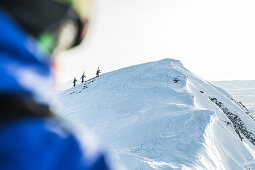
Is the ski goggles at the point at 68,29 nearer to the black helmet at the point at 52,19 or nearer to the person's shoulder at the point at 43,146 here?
the black helmet at the point at 52,19

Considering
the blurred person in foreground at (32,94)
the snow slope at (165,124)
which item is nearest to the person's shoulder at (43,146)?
the blurred person in foreground at (32,94)

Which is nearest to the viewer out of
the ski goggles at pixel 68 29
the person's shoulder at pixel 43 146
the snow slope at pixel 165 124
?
the person's shoulder at pixel 43 146

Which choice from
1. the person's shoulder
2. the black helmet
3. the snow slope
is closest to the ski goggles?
the black helmet

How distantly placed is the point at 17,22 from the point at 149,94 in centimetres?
1798

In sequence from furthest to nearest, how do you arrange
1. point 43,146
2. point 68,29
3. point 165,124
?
1. point 165,124
2. point 68,29
3. point 43,146

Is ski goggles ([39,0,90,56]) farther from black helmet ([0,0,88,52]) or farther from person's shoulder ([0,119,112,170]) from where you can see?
person's shoulder ([0,119,112,170])

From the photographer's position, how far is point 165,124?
13.6 meters

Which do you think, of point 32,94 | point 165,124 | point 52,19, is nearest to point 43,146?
point 32,94

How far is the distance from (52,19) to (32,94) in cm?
19

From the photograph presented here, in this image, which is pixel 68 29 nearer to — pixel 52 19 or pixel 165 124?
pixel 52 19

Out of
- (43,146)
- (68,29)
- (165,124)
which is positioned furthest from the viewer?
(165,124)

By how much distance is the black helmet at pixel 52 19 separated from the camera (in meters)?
0.68

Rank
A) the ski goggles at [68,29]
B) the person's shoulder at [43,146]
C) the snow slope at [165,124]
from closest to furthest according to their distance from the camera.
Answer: the person's shoulder at [43,146], the ski goggles at [68,29], the snow slope at [165,124]

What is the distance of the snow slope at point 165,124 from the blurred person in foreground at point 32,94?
605 centimetres
